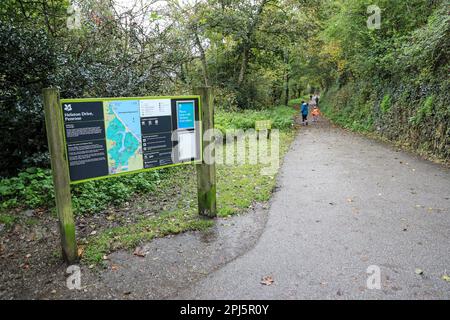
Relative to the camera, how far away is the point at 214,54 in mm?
23844

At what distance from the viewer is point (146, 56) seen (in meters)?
9.35

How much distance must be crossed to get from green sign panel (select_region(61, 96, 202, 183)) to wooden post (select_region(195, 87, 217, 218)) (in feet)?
0.37

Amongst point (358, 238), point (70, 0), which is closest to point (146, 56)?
point (70, 0)

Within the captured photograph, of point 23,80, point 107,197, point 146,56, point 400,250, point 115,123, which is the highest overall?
point 146,56

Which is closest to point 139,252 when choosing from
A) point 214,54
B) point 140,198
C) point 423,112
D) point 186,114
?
point 186,114

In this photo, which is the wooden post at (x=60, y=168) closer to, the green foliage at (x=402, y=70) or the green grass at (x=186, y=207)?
the green grass at (x=186, y=207)

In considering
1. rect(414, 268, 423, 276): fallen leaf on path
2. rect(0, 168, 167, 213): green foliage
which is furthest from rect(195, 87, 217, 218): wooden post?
rect(414, 268, 423, 276): fallen leaf on path

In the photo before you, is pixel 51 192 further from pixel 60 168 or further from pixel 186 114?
pixel 186 114

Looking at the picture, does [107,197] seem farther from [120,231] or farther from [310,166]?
[310,166]

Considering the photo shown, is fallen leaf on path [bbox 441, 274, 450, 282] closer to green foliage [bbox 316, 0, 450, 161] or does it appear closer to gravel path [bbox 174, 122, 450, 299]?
gravel path [bbox 174, 122, 450, 299]

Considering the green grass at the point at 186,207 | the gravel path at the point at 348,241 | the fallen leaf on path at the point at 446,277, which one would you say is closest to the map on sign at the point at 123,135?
the green grass at the point at 186,207

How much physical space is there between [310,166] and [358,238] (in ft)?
16.6

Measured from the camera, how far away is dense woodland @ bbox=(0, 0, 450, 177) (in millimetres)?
6227

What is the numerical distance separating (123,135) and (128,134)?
0.26 feet
